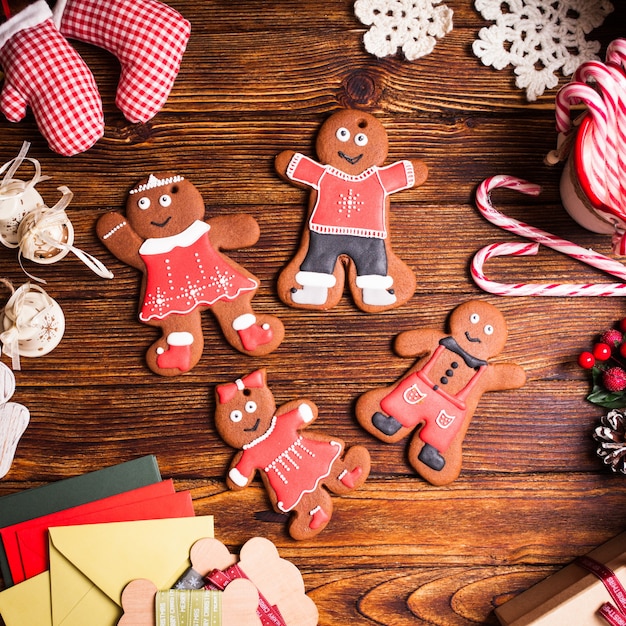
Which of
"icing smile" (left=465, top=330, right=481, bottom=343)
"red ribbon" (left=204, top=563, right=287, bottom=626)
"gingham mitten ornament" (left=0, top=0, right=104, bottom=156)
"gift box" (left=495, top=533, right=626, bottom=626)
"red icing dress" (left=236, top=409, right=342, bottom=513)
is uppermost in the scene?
"gingham mitten ornament" (left=0, top=0, right=104, bottom=156)

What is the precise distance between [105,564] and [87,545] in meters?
0.06

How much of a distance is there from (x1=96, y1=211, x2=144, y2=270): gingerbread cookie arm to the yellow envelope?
60 centimetres

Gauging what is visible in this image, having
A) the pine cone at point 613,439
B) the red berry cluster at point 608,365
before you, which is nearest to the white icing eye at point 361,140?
the red berry cluster at point 608,365

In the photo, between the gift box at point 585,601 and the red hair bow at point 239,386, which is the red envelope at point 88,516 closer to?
the red hair bow at point 239,386

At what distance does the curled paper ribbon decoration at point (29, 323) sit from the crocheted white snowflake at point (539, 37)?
1196 millimetres

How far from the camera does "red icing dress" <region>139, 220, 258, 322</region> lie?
4.80ft

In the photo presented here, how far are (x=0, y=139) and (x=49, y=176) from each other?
0.51ft

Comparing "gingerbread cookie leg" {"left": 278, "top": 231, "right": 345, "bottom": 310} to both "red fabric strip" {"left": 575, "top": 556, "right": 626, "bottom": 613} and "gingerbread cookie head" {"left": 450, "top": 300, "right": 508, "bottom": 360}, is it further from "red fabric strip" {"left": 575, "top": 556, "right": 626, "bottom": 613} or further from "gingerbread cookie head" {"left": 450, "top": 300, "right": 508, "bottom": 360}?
"red fabric strip" {"left": 575, "top": 556, "right": 626, "bottom": 613}

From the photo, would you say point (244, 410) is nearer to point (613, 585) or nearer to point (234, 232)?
point (234, 232)

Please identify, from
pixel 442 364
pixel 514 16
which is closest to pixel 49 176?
pixel 442 364

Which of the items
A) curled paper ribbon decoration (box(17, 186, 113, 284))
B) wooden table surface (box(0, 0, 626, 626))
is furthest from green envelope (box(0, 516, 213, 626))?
curled paper ribbon decoration (box(17, 186, 113, 284))

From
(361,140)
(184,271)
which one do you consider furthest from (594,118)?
(184,271)

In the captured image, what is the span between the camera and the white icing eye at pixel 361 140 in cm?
149

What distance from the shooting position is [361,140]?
149cm
